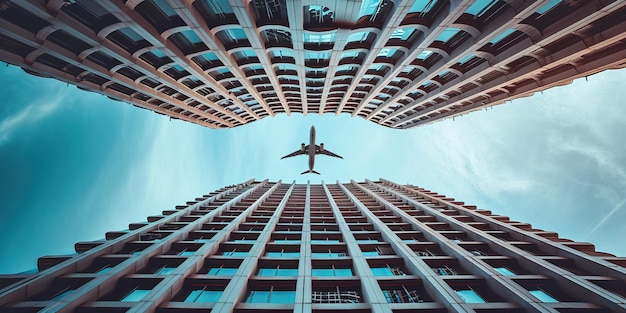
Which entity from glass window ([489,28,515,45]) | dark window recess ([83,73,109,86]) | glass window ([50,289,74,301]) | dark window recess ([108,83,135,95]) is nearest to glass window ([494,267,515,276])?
glass window ([489,28,515,45])

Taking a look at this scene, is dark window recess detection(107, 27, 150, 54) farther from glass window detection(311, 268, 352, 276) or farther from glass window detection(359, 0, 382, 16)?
glass window detection(311, 268, 352, 276)

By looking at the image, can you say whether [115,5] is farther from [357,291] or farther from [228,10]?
[357,291]

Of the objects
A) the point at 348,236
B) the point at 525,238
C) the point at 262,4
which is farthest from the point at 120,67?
the point at 525,238

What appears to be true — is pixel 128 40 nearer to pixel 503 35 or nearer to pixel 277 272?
pixel 277 272

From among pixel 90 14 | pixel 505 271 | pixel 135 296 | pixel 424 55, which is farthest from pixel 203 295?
pixel 424 55

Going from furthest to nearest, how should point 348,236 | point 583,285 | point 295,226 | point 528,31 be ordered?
1. point 295,226
2. point 348,236
3. point 528,31
4. point 583,285

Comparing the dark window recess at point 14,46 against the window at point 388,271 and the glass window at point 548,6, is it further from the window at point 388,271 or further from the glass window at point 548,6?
the glass window at point 548,6
